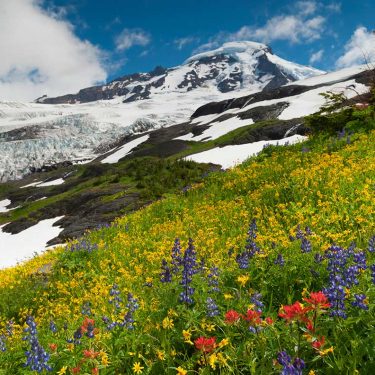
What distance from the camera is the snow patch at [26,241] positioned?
1107 inches

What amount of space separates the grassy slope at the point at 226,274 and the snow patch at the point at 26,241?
16043mm

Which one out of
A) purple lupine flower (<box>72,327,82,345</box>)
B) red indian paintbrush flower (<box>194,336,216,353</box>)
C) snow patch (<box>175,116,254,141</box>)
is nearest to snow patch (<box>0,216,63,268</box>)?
purple lupine flower (<box>72,327,82,345</box>)

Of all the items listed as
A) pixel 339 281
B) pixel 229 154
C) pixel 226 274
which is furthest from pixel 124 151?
pixel 339 281

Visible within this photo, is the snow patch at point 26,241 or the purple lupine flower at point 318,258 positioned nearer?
the purple lupine flower at point 318,258

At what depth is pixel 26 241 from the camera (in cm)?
3241

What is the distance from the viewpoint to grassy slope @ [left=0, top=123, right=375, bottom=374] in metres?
3.41

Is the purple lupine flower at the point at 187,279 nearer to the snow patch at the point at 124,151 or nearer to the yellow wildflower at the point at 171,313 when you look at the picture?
the yellow wildflower at the point at 171,313

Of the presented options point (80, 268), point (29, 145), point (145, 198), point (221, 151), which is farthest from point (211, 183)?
point (29, 145)

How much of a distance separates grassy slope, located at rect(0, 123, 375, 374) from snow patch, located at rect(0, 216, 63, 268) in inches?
632

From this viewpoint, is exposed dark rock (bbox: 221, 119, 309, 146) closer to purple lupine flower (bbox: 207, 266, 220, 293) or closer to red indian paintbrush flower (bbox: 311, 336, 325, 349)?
purple lupine flower (bbox: 207, 266, 220, 293)

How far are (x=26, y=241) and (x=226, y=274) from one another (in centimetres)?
3060

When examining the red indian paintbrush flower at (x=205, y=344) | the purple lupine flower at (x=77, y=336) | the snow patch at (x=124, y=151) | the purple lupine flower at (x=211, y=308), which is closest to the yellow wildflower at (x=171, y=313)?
the purple lupine flower at (x=211, y=308)

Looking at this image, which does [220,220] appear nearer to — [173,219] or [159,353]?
[173,219]

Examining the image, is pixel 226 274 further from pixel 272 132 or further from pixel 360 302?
pixel 272 132
